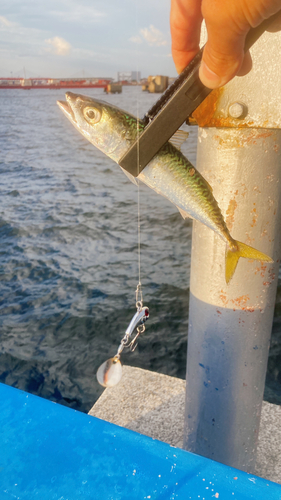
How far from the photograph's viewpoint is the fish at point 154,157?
3.61 ft

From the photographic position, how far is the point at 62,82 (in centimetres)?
12444

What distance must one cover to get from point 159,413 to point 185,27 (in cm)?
330

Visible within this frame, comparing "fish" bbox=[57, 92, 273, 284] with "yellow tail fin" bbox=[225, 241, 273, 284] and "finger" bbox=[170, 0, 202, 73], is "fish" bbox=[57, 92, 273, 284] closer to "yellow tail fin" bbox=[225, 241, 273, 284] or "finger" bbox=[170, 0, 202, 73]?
"yellow tail fin" bbox=[225, 241, 273, 284]

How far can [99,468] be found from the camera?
1721mm

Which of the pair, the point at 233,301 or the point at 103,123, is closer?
the point at 103,123

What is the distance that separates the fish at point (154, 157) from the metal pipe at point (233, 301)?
778 mm

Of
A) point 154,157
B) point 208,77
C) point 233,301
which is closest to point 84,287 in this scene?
point 233,301

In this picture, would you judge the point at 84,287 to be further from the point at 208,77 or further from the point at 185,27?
the point at 208,77

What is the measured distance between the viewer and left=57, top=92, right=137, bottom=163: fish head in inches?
43.6

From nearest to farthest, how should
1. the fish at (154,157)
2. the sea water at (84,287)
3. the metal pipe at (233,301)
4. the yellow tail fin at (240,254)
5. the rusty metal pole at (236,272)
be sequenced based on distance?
the fish at (154,157)
the yellow tail fin at (240,254)
the rusty metal pole at (236,272)
the metal pipe at (233,301)
the sea water at (84,287)

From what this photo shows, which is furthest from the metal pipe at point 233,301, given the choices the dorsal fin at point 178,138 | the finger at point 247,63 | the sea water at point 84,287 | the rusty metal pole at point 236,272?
the sea water at point 84,287

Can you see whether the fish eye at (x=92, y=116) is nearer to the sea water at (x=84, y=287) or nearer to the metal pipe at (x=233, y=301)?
the metal pipe at (x=233, y=301)

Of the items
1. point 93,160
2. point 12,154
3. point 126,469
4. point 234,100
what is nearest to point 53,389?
point 126,469

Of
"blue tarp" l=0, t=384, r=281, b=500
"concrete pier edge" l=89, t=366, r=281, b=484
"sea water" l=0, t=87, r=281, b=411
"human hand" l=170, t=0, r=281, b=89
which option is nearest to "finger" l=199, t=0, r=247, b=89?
"human hand" l=170, t=0, r=281, b=89
